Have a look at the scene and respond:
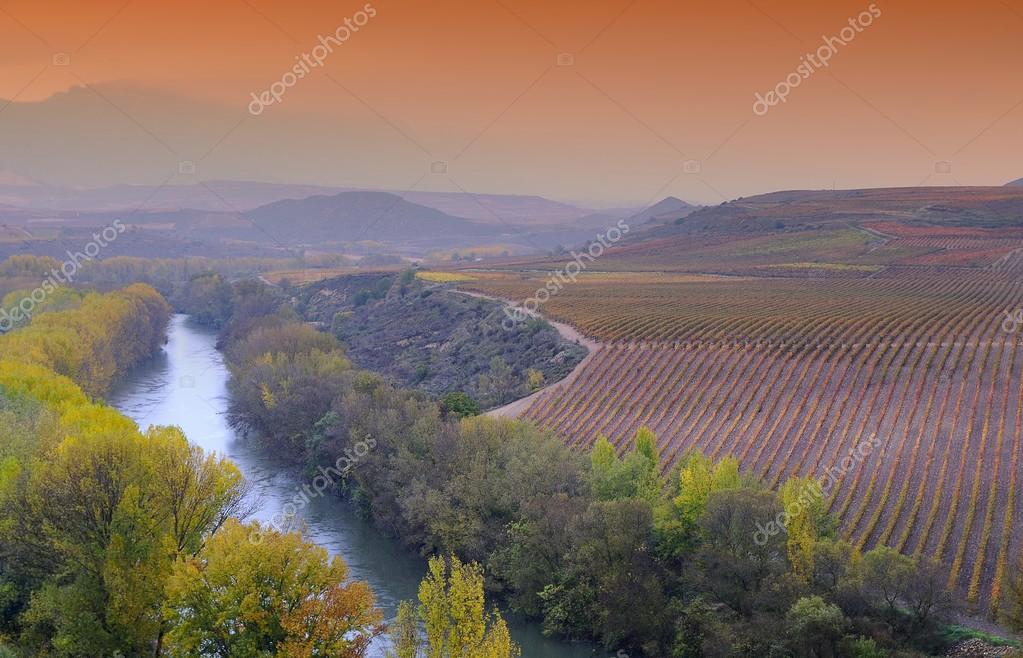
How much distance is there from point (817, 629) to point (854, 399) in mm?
25753

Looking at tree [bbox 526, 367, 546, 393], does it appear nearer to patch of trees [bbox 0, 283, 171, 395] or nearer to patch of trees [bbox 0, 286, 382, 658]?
patch of trees [bbox 0, 286, 382, 658]

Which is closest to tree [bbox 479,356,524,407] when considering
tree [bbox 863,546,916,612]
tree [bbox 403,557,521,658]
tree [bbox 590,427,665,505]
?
tree [bbox 590,427,665,505]

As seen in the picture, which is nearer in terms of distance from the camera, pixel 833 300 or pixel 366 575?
pixel 366 575

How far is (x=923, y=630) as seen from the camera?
30.8 m

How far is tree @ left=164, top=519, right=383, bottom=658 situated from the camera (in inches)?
1030

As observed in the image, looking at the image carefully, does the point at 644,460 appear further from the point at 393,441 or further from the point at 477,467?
the point at 393,441

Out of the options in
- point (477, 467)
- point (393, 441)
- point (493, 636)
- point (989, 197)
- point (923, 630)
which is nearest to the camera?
point (493, 636)

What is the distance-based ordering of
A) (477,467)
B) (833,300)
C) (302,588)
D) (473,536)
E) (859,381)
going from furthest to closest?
1. (833,300)
2. (859,381)
3. (477,467)
4. (473,536)
5. (302,588)

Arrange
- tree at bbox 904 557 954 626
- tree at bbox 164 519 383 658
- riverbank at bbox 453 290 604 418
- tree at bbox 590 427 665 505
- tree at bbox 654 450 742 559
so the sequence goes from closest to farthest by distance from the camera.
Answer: tree at bbox 164 519 383 658 < tree at bbox 904 557 954 626 < tree at bbox 654 450 742 559 < tree at bbox 590 427 665 505 < riverbank at bbox 453 290 604 418

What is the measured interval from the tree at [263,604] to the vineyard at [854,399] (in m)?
21.7

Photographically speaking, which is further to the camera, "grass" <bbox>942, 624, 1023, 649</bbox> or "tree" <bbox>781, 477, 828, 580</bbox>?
"tree" <bbox>781, 477, 828, 580</bbox>

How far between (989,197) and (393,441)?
5583 inches

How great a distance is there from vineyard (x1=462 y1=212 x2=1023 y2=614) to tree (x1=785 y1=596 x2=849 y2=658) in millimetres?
5709

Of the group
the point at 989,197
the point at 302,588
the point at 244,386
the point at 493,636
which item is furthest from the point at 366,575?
the point at 989,197
